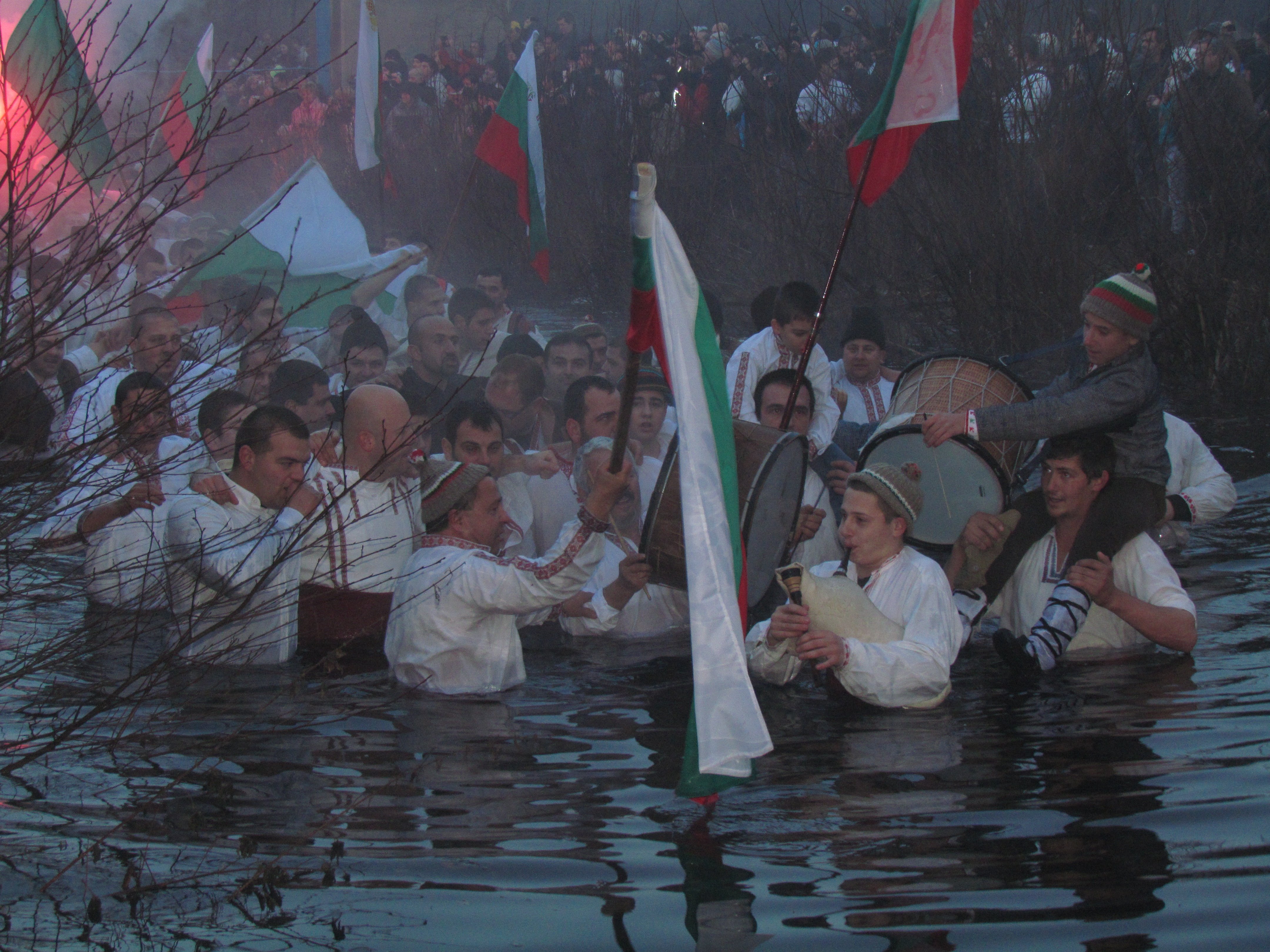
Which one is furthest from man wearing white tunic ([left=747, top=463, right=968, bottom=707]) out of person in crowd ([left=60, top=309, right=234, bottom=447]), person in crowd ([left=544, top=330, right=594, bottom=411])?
person in crowd ([left=544, top=330, right=594, bottom=411])

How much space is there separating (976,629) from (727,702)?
11.3ft

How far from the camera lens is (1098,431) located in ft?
21.8

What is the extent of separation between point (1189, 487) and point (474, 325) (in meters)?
5.71

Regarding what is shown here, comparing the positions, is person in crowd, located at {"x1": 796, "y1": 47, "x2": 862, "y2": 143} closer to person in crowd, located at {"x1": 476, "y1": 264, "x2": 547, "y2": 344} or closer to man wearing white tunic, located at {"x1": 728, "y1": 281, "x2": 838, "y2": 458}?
person in crowd, located at {"x1": 476, "y1": 264, "x2": 547, "y2": 344}

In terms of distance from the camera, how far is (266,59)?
34.6m

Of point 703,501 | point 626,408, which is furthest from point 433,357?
point 703,501

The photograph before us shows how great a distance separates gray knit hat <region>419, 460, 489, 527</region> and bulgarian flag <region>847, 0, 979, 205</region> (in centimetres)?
280

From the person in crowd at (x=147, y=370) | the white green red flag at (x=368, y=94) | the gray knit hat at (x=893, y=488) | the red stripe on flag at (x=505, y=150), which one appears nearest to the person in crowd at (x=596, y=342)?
the red stripe on flag at (x=505, y=150)

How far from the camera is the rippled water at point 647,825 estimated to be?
12.7 feet

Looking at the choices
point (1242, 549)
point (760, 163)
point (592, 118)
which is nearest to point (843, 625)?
point (1242, 549)

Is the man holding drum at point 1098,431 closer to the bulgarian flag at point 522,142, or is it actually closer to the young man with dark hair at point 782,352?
the young man with dark hair at point 782,352

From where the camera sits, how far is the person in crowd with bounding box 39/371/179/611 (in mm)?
4160

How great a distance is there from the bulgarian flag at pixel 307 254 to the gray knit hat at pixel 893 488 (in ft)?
24.4

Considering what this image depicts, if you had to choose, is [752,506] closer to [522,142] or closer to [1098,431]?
[1098,431]
